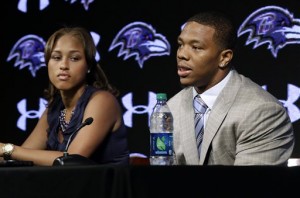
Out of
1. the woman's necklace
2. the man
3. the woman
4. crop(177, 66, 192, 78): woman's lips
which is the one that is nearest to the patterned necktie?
the man

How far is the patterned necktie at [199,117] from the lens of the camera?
2650mm

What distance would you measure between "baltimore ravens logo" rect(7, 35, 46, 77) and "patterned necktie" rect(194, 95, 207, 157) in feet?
6.43

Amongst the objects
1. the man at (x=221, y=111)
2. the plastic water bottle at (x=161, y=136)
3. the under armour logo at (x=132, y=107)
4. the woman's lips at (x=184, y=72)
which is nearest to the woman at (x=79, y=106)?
the plastic water bottle at (x=161, y=136)

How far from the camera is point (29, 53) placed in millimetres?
4461

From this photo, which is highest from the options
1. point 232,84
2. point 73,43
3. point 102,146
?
point 73,43

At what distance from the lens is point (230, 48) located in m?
2.74

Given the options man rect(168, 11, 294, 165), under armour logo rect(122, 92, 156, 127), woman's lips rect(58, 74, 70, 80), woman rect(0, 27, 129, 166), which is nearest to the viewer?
man rect(168, 11, 294, 165)

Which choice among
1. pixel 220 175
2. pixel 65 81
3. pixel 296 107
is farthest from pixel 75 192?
A: pixel 296 107

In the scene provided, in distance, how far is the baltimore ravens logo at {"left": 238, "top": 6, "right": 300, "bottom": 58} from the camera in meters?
3.87

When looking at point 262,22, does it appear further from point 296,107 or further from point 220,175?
point 220,175

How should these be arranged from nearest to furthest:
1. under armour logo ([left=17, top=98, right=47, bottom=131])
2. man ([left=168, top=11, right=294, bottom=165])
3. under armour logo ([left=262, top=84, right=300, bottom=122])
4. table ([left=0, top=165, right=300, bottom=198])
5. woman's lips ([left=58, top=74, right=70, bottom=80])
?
1. table ([left=0, top=165, right=300, bottom=198])
2. man ([left=168, top=11, right=294, bottom=165])
3. woman's lips ([left=58, top=74, right=70, bottom=80])
4. under armour logo ([left=262, top=84, right=300, bottom=122])
5. under armour logo ([left=17, top=98, right=47, bottom=131])

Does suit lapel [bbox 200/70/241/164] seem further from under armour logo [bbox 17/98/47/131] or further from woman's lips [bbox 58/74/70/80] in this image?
under armour logo [bbox 17/98/47/131]

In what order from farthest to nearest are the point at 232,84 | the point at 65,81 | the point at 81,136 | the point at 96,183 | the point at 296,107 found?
1. the point at 296,107
2. the point at 65,81
3. the point at 81,136
4. the point at 232,84
5. the point at 96,183

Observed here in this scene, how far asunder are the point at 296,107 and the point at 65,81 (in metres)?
1.45
